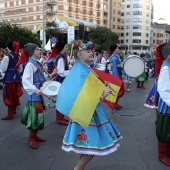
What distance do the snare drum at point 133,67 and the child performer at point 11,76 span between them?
3842 mm

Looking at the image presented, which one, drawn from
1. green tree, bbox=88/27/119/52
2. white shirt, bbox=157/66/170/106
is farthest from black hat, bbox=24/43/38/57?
green tree, bbox=88/27/119/52

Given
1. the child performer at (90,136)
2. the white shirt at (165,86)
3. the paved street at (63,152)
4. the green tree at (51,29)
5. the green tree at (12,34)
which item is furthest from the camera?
the green tree at (51,29)

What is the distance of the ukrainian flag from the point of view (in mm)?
2971

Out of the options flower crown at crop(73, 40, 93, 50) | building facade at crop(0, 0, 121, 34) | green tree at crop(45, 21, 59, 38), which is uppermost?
building facade at crop(0, 0, 121, 34)

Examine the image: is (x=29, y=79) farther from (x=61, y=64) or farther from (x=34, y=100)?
(x=61, y=64)

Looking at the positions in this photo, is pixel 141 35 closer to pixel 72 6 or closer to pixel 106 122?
pixel 72 6

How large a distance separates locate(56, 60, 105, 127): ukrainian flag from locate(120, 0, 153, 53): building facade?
3782 inches

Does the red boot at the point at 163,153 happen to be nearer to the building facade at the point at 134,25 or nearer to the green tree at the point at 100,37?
the green tree at the point at 100,37

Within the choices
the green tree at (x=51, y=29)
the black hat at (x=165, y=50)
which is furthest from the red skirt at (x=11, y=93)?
the green tree at (x=51, y=29)

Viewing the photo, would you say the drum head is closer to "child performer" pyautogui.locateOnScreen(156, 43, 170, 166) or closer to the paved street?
the paved street

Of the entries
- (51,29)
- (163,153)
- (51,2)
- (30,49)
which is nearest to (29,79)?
(30,49)

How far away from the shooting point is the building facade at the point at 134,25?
3875 inches

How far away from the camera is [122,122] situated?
6562 millimetres

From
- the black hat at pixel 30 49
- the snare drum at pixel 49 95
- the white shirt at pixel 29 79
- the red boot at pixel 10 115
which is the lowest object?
the red boot at pixel 10 115
